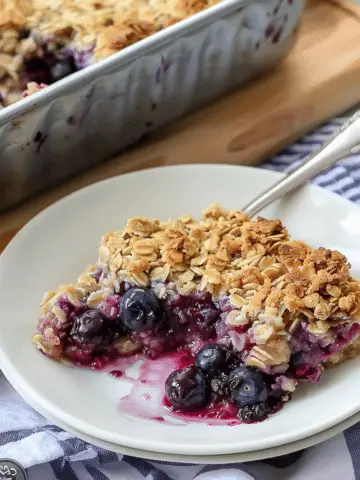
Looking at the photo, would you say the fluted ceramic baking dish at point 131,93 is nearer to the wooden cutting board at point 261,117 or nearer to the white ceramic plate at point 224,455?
the wooden cutting board at point 261,117

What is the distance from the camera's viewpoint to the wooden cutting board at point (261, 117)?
1732 millimetres

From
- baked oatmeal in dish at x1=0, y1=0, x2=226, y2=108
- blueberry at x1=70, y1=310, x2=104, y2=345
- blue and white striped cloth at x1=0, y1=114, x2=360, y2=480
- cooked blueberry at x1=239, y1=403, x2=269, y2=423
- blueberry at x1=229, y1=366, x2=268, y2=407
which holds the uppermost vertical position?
baked oatmeal in dish at x1=0, y1=0, x2=226, y2=108

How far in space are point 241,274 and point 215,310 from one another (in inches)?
2.8

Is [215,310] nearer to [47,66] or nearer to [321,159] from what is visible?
[321,159]

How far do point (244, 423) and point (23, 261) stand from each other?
0.50m

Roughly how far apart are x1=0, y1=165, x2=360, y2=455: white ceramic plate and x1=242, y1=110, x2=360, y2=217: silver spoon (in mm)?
30

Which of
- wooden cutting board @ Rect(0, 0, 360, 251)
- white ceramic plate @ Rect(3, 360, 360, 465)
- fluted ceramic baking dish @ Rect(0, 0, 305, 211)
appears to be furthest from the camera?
wooden cutting board @ Rect(0, 0, 360, 251)

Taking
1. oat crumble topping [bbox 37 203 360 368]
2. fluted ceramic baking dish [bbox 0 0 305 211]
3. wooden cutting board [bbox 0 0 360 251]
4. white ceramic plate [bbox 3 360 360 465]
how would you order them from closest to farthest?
white ceramic plate [bbox 3 360 360 465]
oat crumble topping [bbox 37 203 360 368]
fluted ceramic baking dish [bbox 0 0 305 211]
wooden cutting board [bbox 0 0 360 251]

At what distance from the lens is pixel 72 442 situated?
1.24 metres

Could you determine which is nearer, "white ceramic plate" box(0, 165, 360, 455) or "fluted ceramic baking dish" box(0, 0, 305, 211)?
"white ceramic plate" box(0, 165, 360, 455)

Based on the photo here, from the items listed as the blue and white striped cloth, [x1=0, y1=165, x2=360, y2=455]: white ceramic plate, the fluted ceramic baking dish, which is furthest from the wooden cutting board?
the blue and white striped cloth

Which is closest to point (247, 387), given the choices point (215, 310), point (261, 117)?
point (215, 310)

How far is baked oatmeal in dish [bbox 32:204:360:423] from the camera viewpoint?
1.22 metres

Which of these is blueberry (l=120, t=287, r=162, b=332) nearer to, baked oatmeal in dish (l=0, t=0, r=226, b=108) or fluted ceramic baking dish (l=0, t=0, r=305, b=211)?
fluted ceramic baking dish (l=0, t=0, r=305, b=211)
